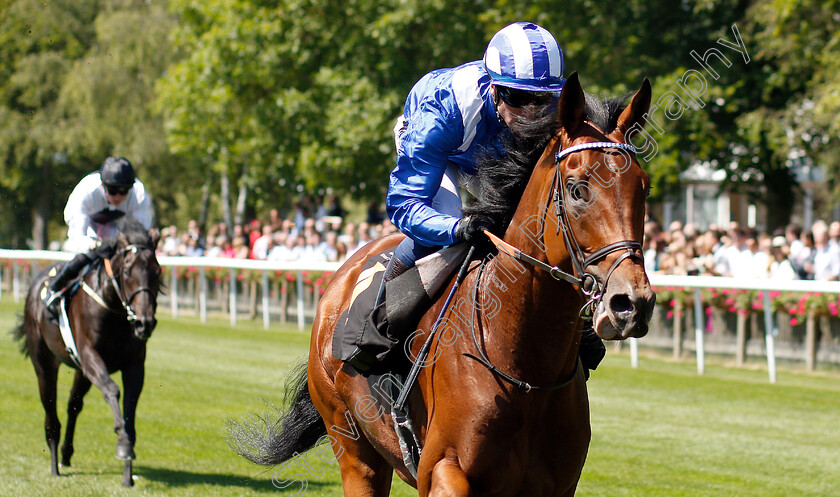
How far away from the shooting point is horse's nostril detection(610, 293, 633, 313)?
2.58 meters

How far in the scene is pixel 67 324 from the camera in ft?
22.2

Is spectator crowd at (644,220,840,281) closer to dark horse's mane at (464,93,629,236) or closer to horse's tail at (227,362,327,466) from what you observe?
horse's tail at (227,362,327,466)

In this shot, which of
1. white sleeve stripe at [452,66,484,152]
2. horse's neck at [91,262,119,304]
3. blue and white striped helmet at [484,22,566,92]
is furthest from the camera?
horse's neck at [91,262,119,304]

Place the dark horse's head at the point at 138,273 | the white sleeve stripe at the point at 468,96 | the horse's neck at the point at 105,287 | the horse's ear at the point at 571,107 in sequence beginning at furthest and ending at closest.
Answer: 1. the horse's neck at the point at 105,287
2. the dark horse's head at the point at 138,273
3. the white sleeve stripe at the point at 468,96
4. the horse's ear at the point at 571,107

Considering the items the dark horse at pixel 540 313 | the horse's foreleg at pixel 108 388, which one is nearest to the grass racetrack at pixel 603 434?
the dark horse at pixel 540 313

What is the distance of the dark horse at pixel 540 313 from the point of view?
2717 mm

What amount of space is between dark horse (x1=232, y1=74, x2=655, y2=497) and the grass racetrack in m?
0.16

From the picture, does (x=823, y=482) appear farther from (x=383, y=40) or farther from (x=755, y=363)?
(x=383, y=40)

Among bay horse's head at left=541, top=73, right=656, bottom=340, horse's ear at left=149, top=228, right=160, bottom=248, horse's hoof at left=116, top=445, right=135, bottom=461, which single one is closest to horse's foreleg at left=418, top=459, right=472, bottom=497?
bay horse's head at left=541, top=73, right=656, bottom=340

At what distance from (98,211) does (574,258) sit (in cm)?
497

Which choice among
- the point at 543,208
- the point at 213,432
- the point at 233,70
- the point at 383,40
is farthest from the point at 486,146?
the point at 233,70

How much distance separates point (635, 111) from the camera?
9.63 feet

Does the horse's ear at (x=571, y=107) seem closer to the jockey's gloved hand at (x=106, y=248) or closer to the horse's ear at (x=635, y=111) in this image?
the horse's ear at (x=635, y=111)

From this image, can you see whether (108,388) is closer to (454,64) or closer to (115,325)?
(115,325)
